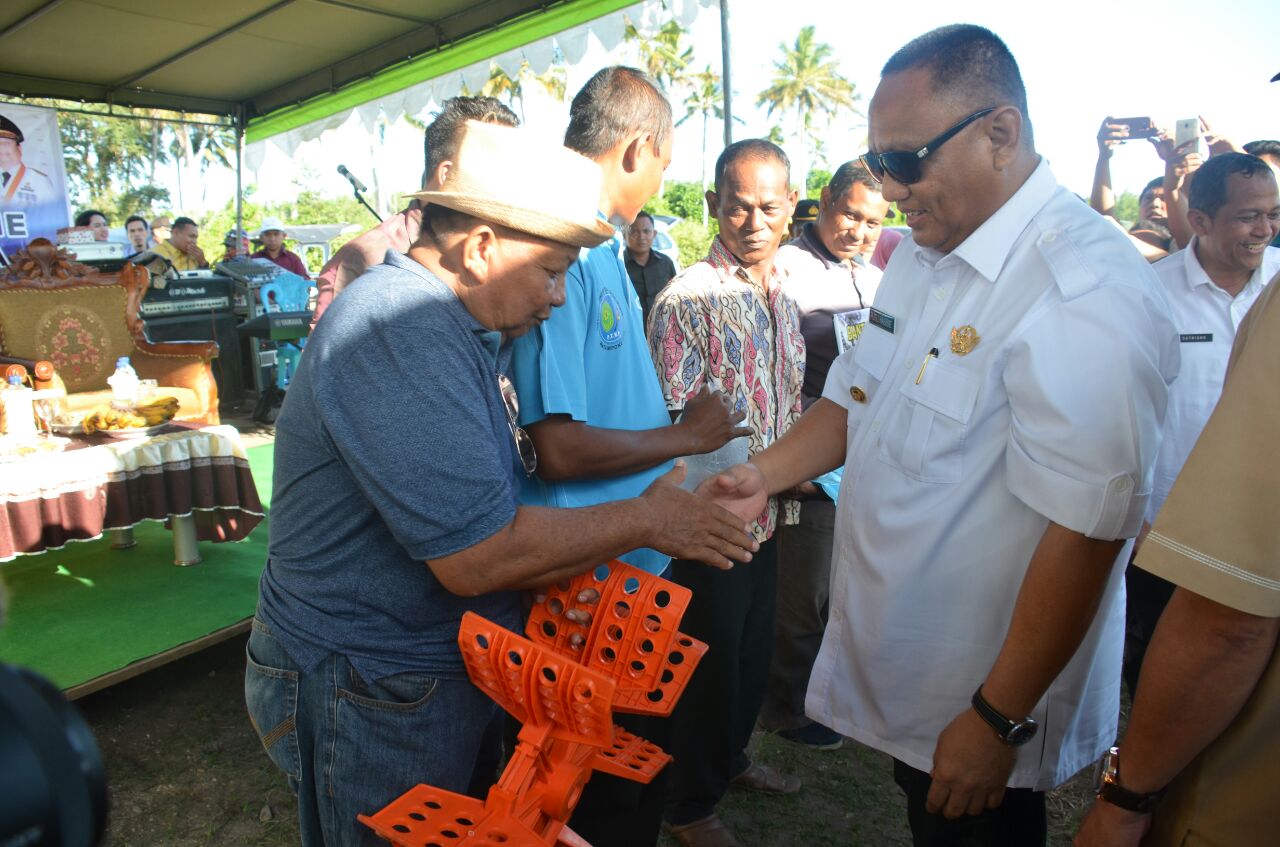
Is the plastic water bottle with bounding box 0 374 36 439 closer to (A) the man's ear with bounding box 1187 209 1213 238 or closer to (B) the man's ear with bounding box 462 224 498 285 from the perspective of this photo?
(B) the man's ear with bounding box 462 224 498 285

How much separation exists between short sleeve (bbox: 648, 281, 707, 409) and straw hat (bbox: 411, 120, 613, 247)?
3.66 feet

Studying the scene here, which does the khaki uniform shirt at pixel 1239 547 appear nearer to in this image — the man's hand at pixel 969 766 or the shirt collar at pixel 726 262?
the man's hand at pixel 969 766

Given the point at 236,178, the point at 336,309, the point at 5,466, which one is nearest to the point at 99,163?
the point at 236,178

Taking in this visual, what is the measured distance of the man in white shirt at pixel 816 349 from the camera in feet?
10.7

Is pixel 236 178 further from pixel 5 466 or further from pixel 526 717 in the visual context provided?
pixel 526 717

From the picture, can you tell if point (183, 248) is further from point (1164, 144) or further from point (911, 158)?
point (911, 158)

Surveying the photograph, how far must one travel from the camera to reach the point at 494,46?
6.71 metres

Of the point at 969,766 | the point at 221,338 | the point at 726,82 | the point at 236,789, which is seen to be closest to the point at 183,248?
the point at 221,338

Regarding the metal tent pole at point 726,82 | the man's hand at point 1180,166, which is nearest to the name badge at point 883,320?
the man's hand at point 1180,166

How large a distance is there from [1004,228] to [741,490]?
0.85 metres

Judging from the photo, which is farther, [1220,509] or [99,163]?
[99,163]

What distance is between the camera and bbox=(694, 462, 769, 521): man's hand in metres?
2.02

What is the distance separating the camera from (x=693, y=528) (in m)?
1.58

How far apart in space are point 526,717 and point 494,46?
21.4 ft
